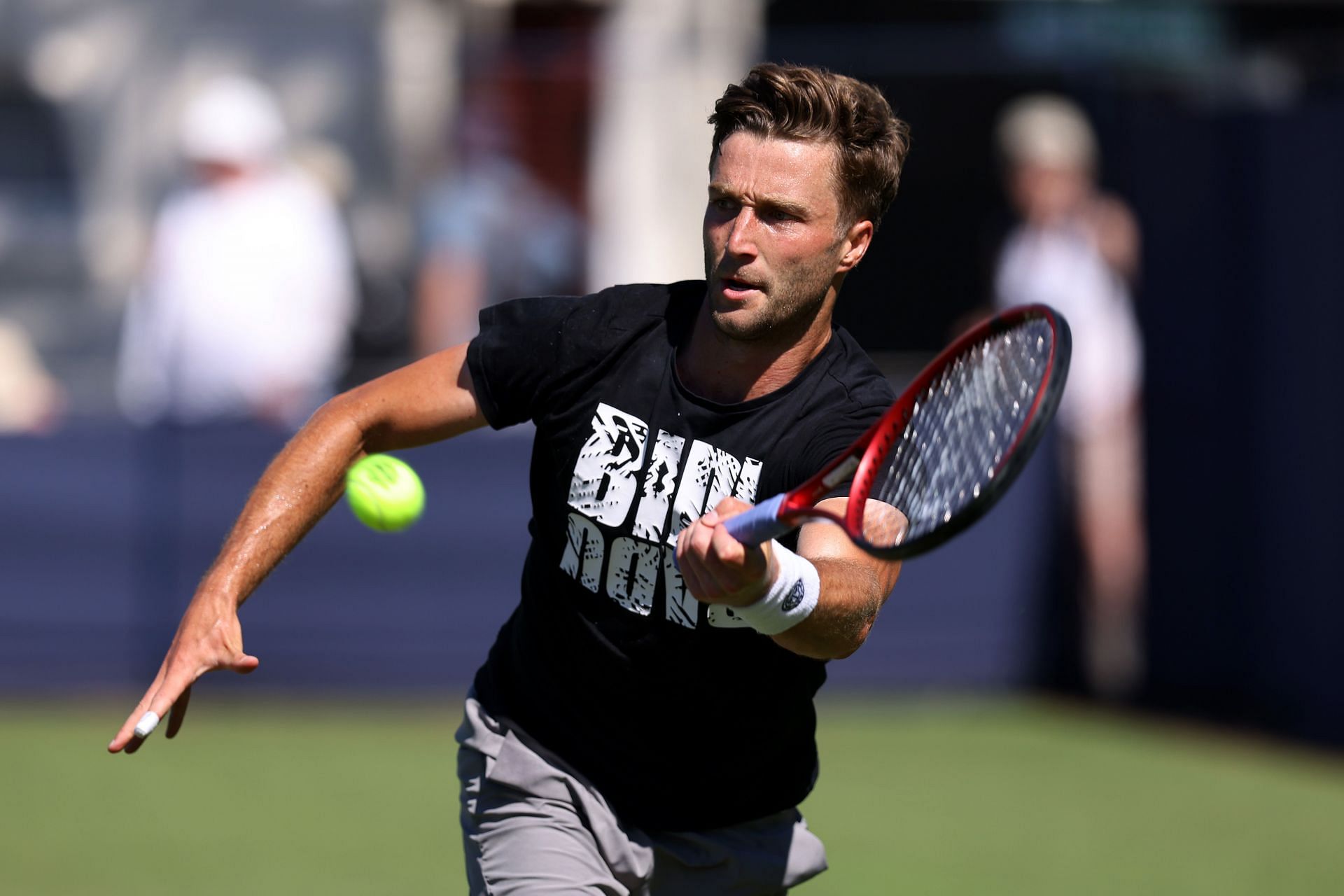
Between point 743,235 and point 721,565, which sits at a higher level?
point 743,235

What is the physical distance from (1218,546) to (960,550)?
1319 millimetres

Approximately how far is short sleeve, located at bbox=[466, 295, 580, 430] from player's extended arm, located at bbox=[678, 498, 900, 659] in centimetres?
64

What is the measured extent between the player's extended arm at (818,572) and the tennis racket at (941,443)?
0.06 meters

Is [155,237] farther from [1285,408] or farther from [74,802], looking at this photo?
[1285,408]

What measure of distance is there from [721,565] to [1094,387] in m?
7.30

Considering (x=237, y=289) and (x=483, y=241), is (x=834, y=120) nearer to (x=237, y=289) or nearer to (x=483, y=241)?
(x=237, y=289)

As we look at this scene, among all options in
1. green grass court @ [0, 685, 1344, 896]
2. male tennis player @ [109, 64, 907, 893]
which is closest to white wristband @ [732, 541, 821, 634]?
male tennis player @ [109, 64, 907, 893]

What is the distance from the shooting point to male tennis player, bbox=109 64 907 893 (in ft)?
13.2

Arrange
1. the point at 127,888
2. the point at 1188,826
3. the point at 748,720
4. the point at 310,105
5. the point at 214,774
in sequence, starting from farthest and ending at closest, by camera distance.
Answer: the point at 310,105
the point at 214,774
the point at 1188,826
the point at 127,888
the point at 748,720

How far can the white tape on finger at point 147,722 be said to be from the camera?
373 centimetres

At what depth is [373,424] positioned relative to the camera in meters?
4.21

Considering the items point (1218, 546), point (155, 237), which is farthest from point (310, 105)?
point (1218, 546)

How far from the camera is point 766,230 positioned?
4.00m

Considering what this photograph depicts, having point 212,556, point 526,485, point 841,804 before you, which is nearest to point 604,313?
point 841,804
